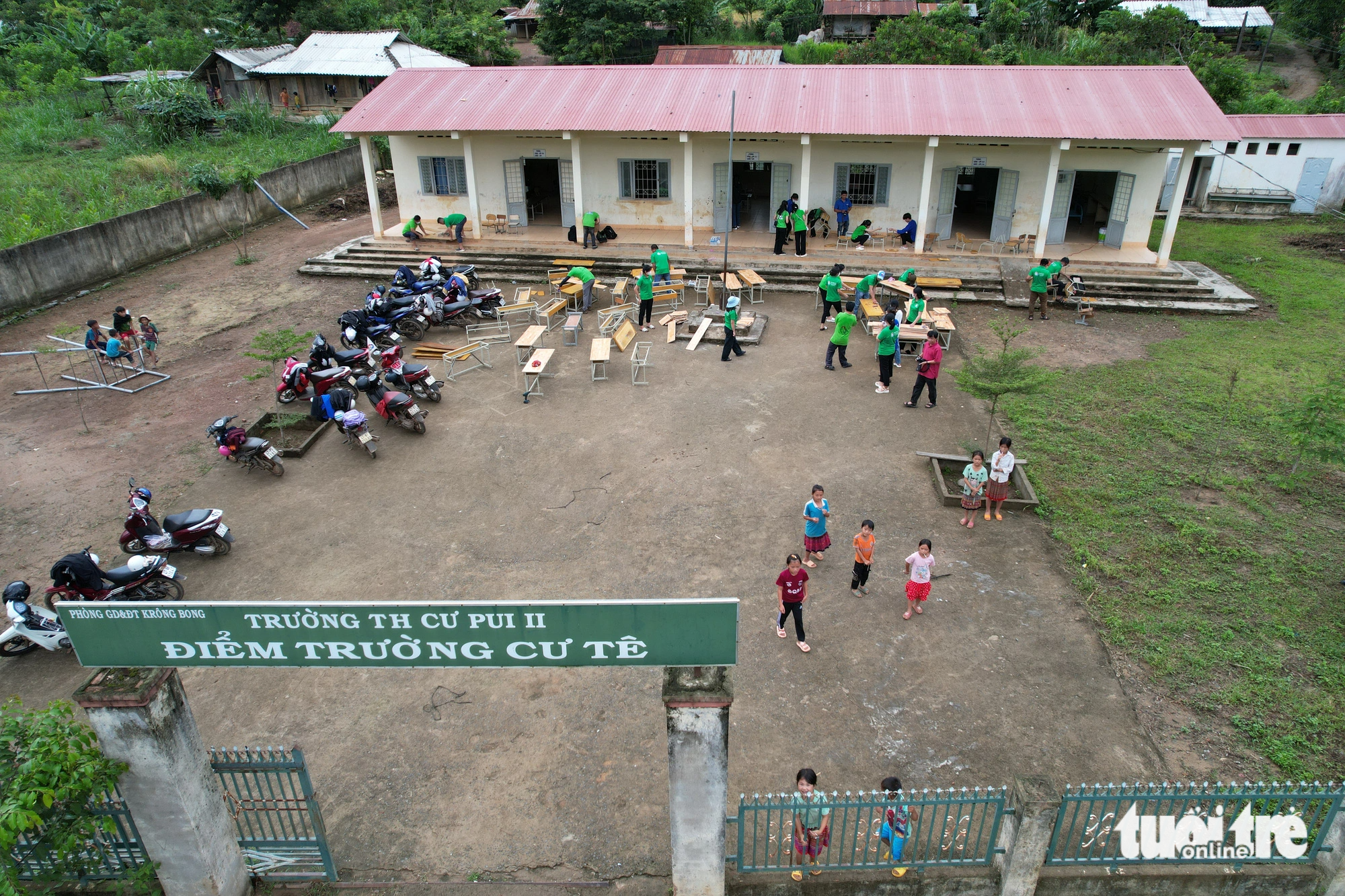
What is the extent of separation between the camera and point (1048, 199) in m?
17.2

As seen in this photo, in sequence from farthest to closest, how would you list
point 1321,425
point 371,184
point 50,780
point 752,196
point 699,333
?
point 752,196 → point 371,184 → point 699,333 → point 1321,425 → point 50,780

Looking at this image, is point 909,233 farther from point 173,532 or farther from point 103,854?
point 103,854

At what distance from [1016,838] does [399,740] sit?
490 cm

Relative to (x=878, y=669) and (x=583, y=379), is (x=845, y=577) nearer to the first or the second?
(x=878, y=669)

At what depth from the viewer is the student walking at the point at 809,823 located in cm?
523

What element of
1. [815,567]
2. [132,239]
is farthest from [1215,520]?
[132,239]

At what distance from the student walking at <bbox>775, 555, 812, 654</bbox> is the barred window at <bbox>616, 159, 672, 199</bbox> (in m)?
14.3

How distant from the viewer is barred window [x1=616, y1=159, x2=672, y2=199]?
19578 mm

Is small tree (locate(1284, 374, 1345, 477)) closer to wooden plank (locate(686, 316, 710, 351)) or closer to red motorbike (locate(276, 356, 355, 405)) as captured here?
wooden plank (locate(686, 316, 710, 351))

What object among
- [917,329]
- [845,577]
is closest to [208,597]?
[845,577]

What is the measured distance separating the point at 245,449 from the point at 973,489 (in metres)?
9.48

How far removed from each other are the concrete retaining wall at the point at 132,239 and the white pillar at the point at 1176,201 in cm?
2270

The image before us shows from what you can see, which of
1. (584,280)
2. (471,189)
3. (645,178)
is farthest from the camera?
(645,178)

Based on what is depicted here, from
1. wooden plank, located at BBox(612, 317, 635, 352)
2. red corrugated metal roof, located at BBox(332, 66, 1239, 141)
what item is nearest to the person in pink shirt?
wooden plank, located at BBox(612, 317, 635, 352)
